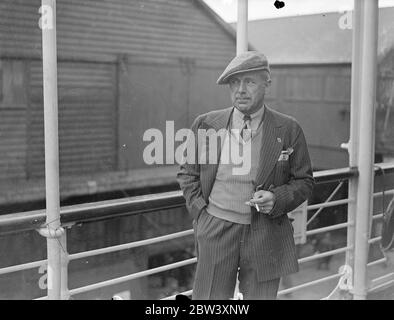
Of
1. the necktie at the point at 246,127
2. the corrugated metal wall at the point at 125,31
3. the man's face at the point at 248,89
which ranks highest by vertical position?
the corrugated metal wall at the point at 125,31

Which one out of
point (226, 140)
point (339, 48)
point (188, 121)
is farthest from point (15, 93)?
point (339, 48)

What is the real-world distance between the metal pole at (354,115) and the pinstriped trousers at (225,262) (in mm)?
1498

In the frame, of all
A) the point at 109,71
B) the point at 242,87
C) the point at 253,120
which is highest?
the point at 109,71

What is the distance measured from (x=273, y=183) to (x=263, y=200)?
0.28 ft

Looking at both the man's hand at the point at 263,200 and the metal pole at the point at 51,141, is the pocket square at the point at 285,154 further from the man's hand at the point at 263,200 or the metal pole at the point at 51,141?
the metal pole at the point at 51,141

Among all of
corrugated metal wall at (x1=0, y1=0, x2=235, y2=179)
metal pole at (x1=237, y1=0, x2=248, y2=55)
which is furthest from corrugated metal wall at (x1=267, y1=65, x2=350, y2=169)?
metal pole at (x1=237, y1=0, x2=248, y2=55)

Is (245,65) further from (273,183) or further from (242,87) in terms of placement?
(273,183)

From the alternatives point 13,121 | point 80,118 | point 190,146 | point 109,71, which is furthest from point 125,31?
point 190,146

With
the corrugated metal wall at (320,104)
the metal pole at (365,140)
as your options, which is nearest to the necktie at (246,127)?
the corrugated metal wall at (320,104)

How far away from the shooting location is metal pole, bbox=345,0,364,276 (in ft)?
10.2

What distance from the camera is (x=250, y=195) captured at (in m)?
1.75

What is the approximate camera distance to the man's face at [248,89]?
173cm

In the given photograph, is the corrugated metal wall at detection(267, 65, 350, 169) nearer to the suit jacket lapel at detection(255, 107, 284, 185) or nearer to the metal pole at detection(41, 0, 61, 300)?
the suit jacket lapel at detection(255, 107, 284, 185)

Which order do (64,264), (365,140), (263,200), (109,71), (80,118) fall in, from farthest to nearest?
(365,140)
(109,71)
(80,118)
(64,264)
(263,200)
